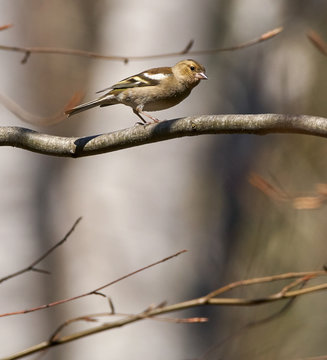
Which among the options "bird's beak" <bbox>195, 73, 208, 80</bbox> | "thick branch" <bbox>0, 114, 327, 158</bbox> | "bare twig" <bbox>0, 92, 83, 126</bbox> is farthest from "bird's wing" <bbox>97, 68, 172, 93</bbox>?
"thick branch" <bbox>0, 114, 327, 158</bbox>

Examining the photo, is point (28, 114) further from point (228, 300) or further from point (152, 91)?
point (228, 300)

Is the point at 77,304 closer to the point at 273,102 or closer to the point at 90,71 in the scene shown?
the point at 90,71

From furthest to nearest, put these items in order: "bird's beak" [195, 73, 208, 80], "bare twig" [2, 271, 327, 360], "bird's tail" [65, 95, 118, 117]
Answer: "bird's beak" [195, 73, 208, 80] < "bird's tail" [65, 95, 118, 117] < "bare twig" [2, 271, 327, 360]

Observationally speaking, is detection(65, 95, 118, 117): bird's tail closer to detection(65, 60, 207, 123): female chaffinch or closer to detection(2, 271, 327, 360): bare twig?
detection(65, 60, 207, 123): female chaffinch

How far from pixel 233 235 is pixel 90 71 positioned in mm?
1981

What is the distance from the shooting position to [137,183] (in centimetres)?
580

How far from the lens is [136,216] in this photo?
19.0ft

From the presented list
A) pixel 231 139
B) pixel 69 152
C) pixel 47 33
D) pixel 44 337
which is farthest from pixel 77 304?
pixel 69 152

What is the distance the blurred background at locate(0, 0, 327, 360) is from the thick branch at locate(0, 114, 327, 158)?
2751 mm

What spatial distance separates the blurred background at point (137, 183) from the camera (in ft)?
18.7

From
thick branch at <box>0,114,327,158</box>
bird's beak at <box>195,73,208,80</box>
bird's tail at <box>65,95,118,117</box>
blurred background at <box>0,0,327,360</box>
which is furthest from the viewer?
blurred background at <box>0,0,327,360</box>

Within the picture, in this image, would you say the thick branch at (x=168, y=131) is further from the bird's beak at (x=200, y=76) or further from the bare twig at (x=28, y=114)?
the bird's beak at (x=200, y=76)

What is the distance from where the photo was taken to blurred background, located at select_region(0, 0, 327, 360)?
569cm

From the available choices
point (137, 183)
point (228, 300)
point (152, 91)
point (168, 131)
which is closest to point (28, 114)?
point (168, 131)
